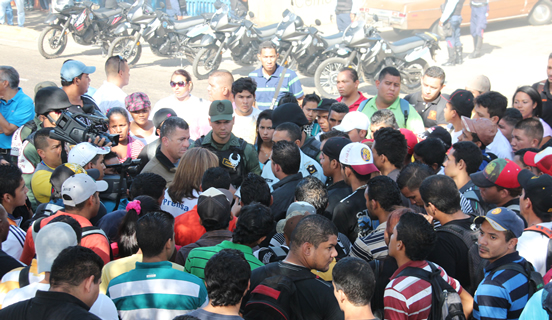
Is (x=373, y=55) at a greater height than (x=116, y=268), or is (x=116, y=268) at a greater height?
(x=116, y=268)

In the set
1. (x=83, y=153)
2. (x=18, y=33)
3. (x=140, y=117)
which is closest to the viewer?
(x=83, y=153)

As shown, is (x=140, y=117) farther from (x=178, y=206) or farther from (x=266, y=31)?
(x=266, y=31)

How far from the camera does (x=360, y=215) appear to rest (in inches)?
148

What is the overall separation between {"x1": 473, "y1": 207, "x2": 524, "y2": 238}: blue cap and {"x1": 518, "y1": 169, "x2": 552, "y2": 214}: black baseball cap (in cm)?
45

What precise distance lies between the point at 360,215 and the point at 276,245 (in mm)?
776

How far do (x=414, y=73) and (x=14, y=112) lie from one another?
944cm

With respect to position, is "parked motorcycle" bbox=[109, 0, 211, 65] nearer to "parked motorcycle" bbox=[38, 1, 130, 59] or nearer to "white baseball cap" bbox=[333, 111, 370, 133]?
"parked motorcycle" bbox=[38, 1, 130, 59]

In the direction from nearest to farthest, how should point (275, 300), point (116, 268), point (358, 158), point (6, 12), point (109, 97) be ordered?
point (275, 300) → point (116, 268) → point (358, 158) → point (109, 97) → point (6, 12)

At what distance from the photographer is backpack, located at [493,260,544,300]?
2742mm

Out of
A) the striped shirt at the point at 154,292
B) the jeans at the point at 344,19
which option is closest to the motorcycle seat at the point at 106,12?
the jeans at the point at 344,19

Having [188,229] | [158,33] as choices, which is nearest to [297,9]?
[158,33]

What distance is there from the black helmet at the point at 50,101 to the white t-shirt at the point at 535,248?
4545 mm

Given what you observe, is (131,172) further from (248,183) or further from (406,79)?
(406,79)

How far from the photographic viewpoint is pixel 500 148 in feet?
16.5
